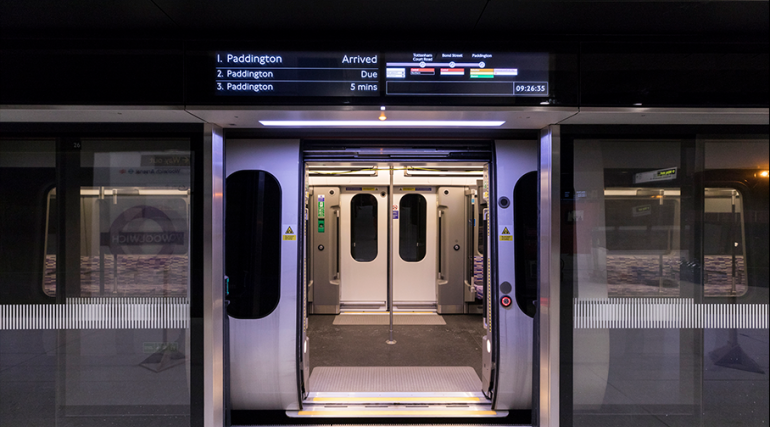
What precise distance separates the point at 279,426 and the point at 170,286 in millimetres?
1477

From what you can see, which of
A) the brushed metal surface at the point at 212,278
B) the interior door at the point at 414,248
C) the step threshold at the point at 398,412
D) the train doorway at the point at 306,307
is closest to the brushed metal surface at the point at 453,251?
the interior door at the point at 414,248

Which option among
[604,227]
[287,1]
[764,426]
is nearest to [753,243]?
[604,227]

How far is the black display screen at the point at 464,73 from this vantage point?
2.28 metres

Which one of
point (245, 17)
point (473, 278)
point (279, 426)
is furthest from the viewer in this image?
point (473, 278)

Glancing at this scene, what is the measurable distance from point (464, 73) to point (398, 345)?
3.84 meters

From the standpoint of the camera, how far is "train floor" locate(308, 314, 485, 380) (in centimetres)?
437

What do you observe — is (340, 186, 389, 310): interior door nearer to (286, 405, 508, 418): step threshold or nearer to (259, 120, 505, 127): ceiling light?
(286, 405, 508, 418): step threshold

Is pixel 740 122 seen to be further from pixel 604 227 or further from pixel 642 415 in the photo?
pixel 642 415

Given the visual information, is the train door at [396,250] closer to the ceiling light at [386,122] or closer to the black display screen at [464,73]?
the ceiling light at [386,122]

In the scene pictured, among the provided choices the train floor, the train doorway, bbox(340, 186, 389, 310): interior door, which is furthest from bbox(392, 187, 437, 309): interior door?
the train doorway

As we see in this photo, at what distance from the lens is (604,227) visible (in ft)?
9.16

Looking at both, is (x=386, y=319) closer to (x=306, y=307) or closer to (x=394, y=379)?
(x=394, y=379)

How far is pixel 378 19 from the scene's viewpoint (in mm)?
2250

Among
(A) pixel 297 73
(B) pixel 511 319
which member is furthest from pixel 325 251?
(A) pixel 297 73
